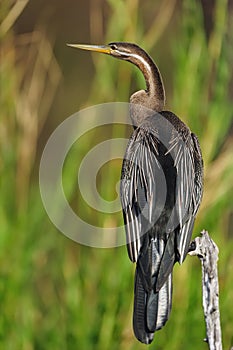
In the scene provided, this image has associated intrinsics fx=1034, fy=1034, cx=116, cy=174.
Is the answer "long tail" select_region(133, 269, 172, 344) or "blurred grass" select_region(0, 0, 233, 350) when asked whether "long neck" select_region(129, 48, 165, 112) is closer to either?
"long tail" select_region(133, 269, 172, 344)

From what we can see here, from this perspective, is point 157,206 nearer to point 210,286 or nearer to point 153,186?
point 153,186

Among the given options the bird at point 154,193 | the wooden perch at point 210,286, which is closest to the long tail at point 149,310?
the bird at point 154,193

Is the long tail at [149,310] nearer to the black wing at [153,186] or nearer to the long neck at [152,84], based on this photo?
the black wing at [153,186]

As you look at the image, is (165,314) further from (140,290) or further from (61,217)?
(61,217)

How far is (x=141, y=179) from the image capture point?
151 cm

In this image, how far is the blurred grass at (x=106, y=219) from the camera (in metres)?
2.32

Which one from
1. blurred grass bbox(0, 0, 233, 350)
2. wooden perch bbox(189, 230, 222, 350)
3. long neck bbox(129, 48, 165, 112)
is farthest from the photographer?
blurred grass bbox(0, 0, 233, 350)

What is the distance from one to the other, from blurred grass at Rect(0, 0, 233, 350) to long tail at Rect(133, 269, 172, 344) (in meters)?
0.85

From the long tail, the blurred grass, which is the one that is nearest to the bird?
the long tail

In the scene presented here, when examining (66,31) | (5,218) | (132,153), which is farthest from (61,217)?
(66,31)

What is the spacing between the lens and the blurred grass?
7.61 feet

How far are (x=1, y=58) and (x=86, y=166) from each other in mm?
359

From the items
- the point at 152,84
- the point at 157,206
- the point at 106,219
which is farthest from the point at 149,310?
the point at 106,219

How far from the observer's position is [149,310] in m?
1.45
